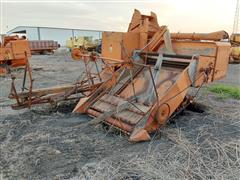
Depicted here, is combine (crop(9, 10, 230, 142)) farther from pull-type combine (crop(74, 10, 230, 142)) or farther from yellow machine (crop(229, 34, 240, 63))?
yellow machine (crop(229, 34, 240, 63))

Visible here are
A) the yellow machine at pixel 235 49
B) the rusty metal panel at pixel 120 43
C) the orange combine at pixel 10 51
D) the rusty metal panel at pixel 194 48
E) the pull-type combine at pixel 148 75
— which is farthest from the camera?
Result: the yellow machine at pixel 235 49

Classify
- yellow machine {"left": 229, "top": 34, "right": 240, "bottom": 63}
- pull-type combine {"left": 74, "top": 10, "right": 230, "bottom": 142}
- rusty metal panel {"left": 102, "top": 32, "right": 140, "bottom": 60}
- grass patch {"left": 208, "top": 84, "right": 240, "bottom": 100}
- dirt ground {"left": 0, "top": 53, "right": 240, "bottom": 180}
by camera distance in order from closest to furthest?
dirt ground {"left": 0, "top": 53, "right": 240, "bottom": 180} → pull-type combine {"left": 74, "top": 10, "right": 230, "bottom": 142} → rusty metal panel {"left": 102, "top": 32, "right": 140, "bottom": 60} → grass patch {"left": 208, "top": 84, "right": 240, "bottom": 100} → yellow machine {"left": 229, "top": 34, "right": 240, "bottom": 63}

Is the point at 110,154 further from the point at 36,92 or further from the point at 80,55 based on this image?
the point at 80,55

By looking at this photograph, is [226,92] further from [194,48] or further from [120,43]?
[120,43]

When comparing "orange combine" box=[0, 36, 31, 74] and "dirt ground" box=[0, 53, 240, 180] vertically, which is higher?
"orange combine" box=[0, 36, 31, 74]

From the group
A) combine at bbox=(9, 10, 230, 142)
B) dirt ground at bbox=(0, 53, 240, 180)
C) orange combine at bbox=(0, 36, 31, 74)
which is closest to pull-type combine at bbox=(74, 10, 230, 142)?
combine at bbox=(9, 10, 230, 142)

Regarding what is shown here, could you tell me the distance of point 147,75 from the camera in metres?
4.75

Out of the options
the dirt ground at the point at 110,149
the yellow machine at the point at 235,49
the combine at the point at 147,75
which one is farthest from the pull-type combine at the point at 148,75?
the yellow machine at the point at 235,49

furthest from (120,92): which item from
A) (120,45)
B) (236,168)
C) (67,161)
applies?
(236,168)

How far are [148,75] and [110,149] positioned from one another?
1.81m

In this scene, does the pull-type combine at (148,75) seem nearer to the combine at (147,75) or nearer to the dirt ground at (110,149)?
the combine at (147,75)

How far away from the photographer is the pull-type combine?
3.82 meters

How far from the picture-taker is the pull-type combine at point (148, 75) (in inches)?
150

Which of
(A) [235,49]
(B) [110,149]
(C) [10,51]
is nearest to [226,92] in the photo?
(B) [110,149]
